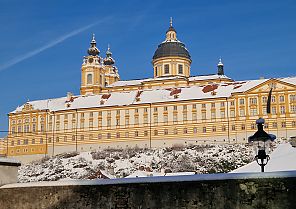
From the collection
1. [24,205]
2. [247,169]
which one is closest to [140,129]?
[247,169]

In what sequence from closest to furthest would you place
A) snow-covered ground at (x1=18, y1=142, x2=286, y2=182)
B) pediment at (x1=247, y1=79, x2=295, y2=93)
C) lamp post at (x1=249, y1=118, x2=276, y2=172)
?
1. lamp post at (x1=249, y1=118, x2=276, y2=172)
2. snow-covered ground at (x1=18, y1=142, x2=286, y2=182)
3. pediment at (x1=247, y1=79, x2=295, y2=93)

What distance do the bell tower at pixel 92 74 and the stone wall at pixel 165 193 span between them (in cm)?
8245

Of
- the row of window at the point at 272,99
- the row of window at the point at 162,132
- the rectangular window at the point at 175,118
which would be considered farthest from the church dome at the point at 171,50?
the row of window at the point at 272,99

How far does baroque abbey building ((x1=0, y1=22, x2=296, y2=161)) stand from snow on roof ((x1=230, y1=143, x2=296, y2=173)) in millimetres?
51285

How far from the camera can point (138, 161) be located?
70.6m

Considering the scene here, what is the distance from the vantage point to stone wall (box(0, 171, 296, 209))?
9.09 meters

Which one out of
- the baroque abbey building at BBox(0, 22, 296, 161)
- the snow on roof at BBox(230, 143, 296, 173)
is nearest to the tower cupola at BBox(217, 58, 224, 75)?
the baroque abbey building at BBox(0, 22, 296, 161)

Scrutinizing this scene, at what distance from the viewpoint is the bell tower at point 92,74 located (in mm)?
93562

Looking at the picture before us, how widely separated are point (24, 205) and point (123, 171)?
55373 millimetres

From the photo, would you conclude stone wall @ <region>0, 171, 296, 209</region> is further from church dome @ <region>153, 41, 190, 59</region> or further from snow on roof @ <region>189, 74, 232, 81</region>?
snow on roof @ <region>189, 74, 232, 81</region>

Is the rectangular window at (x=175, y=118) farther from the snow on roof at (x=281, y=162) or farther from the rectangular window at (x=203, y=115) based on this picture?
the snow on roof at (x=281, y=162)

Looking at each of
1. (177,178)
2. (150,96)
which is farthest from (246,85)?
(177,178)

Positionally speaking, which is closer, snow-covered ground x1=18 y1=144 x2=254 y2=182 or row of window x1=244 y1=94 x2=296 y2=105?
snow-covered ground x1=18 y1=144 x2=254 y2=182

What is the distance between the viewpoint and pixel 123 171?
66312 millimetres
